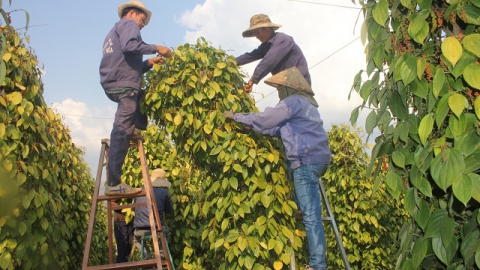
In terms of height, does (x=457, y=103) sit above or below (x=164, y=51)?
below

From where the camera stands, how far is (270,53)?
4.43 meters

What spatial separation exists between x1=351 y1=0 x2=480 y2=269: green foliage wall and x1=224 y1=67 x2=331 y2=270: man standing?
136 cm

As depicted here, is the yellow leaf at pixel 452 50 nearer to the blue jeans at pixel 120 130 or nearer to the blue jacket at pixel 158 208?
the blue jeans at pixel 120 130

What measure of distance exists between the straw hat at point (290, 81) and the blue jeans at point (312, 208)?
0.68 metres

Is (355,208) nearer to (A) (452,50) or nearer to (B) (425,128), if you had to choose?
(B) (425,128)

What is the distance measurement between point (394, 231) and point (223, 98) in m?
5.41

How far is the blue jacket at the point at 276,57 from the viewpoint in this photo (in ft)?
14.2

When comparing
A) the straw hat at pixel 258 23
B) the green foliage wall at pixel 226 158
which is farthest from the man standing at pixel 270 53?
the green foliage wall at pixel 226 158

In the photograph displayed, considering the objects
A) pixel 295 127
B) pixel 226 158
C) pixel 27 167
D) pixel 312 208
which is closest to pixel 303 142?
pixel 295 127

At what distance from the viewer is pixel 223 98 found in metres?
4.05

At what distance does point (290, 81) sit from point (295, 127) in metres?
0.40

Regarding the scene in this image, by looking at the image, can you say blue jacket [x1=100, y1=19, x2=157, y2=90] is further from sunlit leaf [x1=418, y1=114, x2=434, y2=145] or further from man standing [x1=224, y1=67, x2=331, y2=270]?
sunlit leaf [x1=418, y1=114, x2=434, y2=145]

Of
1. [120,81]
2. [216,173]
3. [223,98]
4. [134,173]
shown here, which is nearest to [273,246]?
[216,173]

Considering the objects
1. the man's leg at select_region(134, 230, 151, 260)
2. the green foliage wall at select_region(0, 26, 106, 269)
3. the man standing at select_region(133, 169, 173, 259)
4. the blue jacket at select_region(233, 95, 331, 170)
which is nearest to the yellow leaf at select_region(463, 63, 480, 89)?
the blue jacket at select_region(233, 95, 331, 170)
